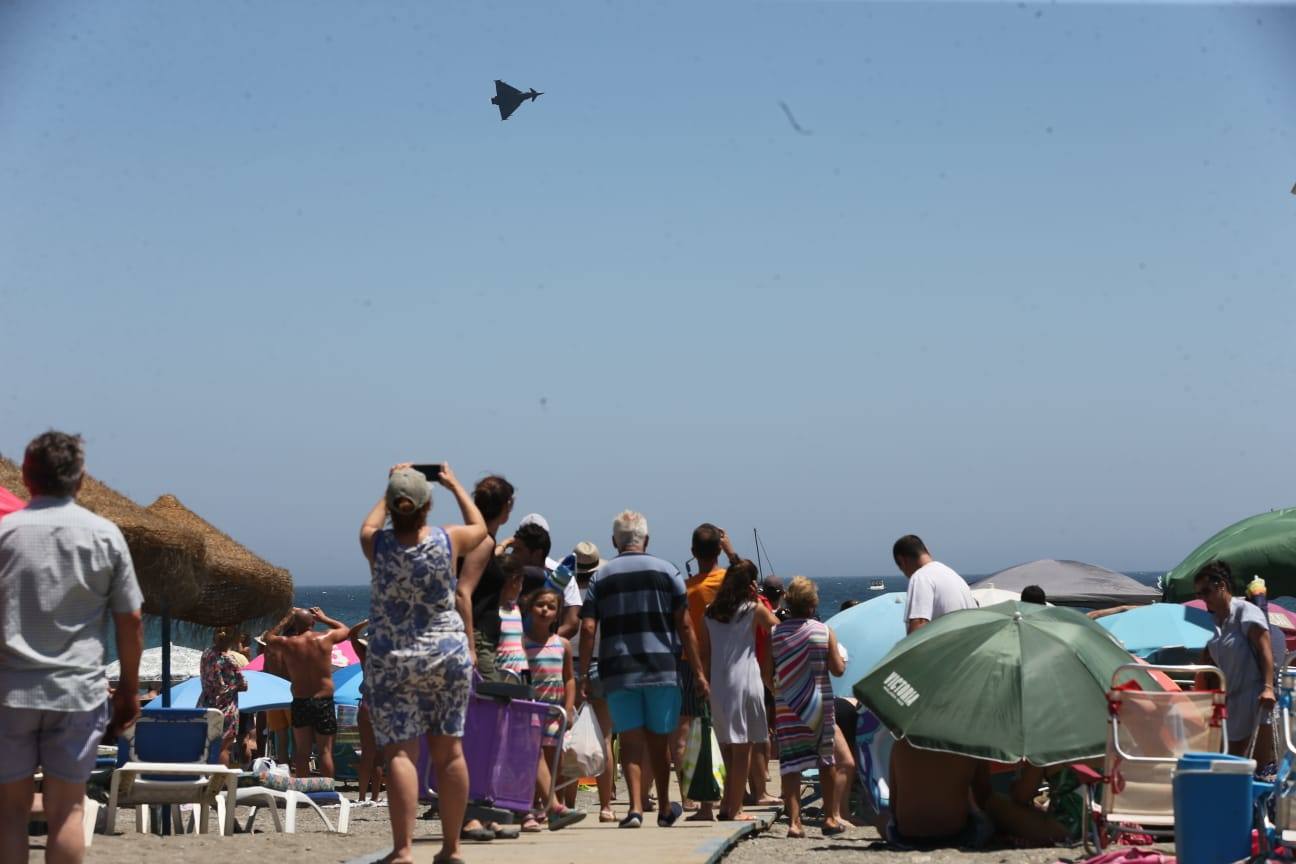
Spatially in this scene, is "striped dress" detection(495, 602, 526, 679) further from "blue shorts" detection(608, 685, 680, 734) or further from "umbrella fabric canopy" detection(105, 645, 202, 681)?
"umbrella fabric canopy" detection(105, 645, 202, 681)

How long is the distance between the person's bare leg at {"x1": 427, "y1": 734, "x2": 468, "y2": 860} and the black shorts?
7156 mm

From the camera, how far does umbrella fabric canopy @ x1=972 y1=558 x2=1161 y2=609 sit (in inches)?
750

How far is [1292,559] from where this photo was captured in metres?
16.7

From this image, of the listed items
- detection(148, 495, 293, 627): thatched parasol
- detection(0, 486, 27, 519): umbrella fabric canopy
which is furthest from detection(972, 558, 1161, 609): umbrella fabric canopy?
detection(0, 486, 27, 519): umbrella fabric canopy

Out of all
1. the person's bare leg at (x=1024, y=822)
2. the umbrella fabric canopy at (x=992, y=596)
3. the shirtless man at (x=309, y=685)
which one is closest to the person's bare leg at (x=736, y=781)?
the person's bare leg at (x=1024, y=822)

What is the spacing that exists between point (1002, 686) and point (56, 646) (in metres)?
4.65

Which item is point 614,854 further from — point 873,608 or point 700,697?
point 873,608

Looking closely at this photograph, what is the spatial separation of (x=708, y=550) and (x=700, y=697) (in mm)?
892

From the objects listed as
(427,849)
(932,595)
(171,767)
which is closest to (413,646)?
(427,849)

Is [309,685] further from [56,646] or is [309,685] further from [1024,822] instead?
[56,646]

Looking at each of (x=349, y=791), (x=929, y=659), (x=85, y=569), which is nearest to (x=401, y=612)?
(x=85, y=569)

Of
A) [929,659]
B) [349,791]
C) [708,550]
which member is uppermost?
[708,550]

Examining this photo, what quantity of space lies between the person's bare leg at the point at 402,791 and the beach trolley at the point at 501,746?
1.43 m

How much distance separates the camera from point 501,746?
7.88m
